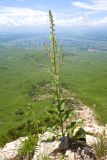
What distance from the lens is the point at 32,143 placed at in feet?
45.0

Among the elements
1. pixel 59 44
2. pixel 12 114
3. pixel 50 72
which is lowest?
pixel 12 114

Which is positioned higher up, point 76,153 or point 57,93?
point 57,93

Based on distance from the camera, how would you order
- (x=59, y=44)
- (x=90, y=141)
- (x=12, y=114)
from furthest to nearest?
1. (x=12, y=114)
2. (x=90, y=141)
3. (x=59, y=44)

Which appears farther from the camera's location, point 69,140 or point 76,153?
point 69,140

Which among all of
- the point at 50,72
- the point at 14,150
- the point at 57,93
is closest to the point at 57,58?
the point at 50,72

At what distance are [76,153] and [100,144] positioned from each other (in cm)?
107

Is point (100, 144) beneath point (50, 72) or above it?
beneath

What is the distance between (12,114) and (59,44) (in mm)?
189610

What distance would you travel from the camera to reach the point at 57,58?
1305 cm

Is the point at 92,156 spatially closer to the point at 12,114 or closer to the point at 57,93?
the point at 57,93

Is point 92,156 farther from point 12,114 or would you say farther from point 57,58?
point 12,114

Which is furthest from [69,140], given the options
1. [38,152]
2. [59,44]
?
[59,44]

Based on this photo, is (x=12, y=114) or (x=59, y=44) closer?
(x=59, y=44)

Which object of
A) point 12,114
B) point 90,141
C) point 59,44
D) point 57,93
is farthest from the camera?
point 12,114
